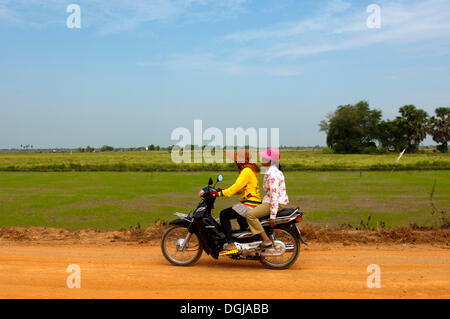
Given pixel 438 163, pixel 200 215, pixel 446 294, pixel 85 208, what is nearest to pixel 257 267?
pixel 200 215

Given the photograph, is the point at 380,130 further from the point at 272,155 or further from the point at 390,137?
the point at 272,155

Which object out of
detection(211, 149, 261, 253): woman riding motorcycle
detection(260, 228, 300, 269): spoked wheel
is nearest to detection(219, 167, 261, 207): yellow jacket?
detection(211, 149, 261, 253): woman riding motorcycle

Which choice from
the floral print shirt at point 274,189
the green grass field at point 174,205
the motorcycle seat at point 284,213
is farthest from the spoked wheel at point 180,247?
the green grass field at point 174,205

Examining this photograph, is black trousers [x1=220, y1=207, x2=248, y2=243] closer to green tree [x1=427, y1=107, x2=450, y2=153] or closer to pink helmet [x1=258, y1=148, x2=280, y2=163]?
pink helmet [x1=258, y1=148, x2=280, y2=163]

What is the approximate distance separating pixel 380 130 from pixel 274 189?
328 ft

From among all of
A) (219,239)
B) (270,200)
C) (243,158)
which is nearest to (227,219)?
(219,239)

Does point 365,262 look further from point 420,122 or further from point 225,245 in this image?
point 420,122

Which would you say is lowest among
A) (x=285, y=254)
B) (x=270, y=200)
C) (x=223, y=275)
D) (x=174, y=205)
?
(x=174, y=205)

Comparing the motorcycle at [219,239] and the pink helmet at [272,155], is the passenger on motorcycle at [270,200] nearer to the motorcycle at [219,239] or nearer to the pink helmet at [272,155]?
the pink helmet at [272,155]

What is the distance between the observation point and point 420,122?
310ft

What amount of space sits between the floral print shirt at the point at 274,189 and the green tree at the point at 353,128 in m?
92.5

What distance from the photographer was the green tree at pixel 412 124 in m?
94.6

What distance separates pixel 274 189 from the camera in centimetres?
609
